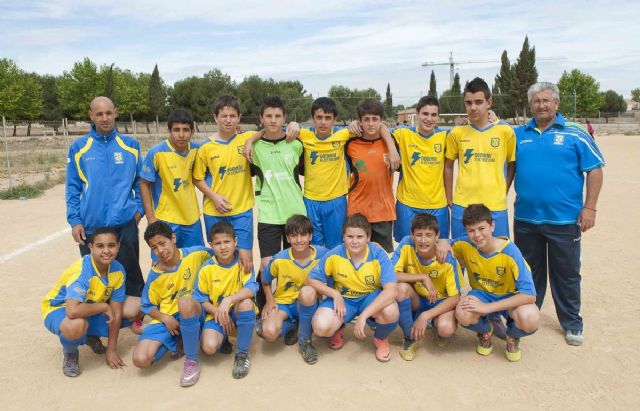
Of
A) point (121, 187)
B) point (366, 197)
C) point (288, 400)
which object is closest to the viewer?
point (288, 400)

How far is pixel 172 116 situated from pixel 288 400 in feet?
8.81

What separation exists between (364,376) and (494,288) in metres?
1.30

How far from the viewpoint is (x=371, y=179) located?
4664 millimetres

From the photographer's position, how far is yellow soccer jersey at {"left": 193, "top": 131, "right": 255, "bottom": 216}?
4496 millimetres

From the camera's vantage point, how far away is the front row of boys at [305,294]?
12.2 feet

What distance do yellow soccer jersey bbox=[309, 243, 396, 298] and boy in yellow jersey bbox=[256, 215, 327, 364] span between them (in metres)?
0.20

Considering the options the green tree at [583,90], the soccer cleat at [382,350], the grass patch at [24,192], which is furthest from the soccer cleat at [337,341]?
the green tree at [583,90]

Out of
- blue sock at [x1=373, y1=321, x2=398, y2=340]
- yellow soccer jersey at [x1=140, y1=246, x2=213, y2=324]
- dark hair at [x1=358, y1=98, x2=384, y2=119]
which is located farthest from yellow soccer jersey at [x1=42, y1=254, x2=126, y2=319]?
dark hair at [x1=358, y1=98, x2=384, y2=119]

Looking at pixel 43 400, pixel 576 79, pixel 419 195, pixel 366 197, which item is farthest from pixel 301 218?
pixel 576 79

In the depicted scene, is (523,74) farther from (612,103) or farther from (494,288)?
(494,288)

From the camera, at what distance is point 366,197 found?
4707 millimetres

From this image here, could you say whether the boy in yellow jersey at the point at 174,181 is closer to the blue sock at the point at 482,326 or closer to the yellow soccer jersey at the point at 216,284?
the yellow soccer jersey at the point at 216,284

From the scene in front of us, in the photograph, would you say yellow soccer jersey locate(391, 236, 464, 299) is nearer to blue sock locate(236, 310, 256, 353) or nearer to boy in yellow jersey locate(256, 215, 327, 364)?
boy in yellow jersey locate(256, 215, 327, 364)

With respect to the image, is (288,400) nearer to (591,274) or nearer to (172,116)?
(172,116)
